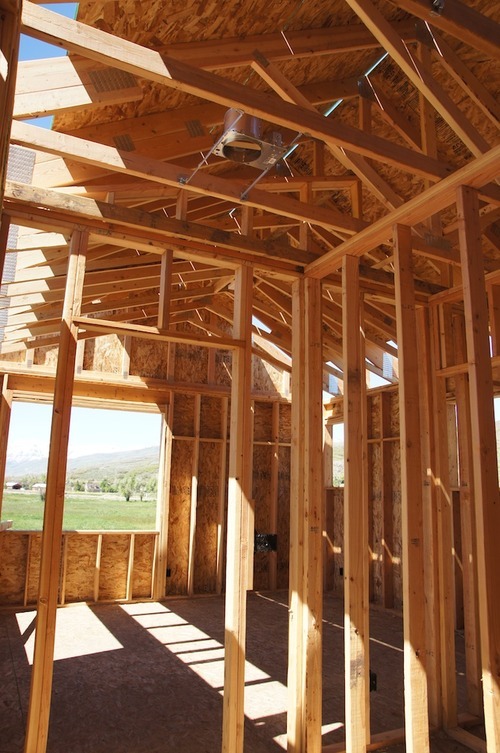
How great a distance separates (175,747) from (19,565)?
5228 mm

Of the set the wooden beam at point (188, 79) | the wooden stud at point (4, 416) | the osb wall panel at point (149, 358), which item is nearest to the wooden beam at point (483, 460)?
the wooden beam at point (188, 79)

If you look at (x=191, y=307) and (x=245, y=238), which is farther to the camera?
(x=191, y=307)

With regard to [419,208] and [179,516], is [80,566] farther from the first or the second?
[419,208]

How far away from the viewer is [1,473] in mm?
7512

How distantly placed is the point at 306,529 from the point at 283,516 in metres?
6.31

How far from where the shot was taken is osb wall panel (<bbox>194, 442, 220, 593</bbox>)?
9367 mm

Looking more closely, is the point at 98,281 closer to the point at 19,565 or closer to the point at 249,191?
the point at 249,191

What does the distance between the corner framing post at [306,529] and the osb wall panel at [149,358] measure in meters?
5.26

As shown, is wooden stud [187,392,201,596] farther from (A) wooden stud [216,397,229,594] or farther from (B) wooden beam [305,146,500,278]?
(B) wooden beam [305,146,500,278]

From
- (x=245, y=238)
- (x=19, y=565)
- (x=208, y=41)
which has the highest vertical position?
(x=208, y=41)

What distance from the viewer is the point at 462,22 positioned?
9.33 feet

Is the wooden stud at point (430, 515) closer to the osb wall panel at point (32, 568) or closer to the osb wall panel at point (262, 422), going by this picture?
the osb wall panel at point (262, 422)

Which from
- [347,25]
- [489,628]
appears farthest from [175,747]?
[347,25]

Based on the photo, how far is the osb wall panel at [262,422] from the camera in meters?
10.4
